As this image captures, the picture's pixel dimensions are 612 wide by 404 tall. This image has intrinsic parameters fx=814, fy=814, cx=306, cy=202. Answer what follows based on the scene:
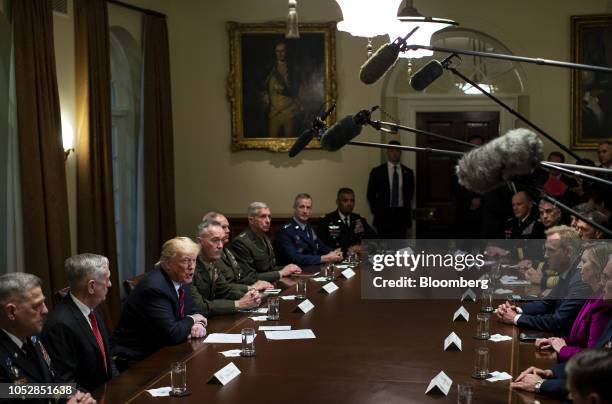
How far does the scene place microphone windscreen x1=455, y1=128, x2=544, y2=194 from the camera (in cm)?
173

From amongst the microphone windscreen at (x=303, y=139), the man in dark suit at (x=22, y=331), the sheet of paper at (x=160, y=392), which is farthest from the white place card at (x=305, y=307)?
the microphone windscreen at (x=303, y=139)

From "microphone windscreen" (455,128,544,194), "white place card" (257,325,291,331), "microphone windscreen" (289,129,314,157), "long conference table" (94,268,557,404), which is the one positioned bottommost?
"long conference table" (94,268,557,404)

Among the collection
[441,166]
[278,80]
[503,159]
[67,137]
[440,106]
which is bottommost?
[441,166]

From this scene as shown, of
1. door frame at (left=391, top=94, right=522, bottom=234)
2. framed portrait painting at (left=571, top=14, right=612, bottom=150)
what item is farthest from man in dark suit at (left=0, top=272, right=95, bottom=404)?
framed portrait painting at (left=571, top=14, right=612, bottom=150)

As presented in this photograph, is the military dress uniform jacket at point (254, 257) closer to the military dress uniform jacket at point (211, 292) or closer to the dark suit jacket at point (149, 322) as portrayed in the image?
the military dress uniform jacket at point (211, 292)

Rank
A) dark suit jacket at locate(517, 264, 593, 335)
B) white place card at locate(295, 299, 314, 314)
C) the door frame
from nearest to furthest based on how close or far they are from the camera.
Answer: dark suit jacket at locate(517, 264, 593, 335) < white place card at locate(295, 299, 314, 314) < the door frame

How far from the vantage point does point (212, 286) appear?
5672 millimetres

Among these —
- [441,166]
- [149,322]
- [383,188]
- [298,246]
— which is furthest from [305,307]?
Answer: [441,166]

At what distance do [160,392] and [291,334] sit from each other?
1.17 meters

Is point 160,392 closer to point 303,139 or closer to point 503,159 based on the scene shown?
point 303,139

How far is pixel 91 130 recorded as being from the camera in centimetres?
822

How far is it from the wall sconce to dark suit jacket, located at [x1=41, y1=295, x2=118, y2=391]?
4.09m

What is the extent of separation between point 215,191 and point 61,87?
135 inches

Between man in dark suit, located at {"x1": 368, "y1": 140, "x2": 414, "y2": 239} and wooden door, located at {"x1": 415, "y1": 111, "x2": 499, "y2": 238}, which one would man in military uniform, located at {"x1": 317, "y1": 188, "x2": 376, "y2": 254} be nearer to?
man in dark suit, located at {"x1": 368, "y1": 140, "x2": 414, "y2": 239}
